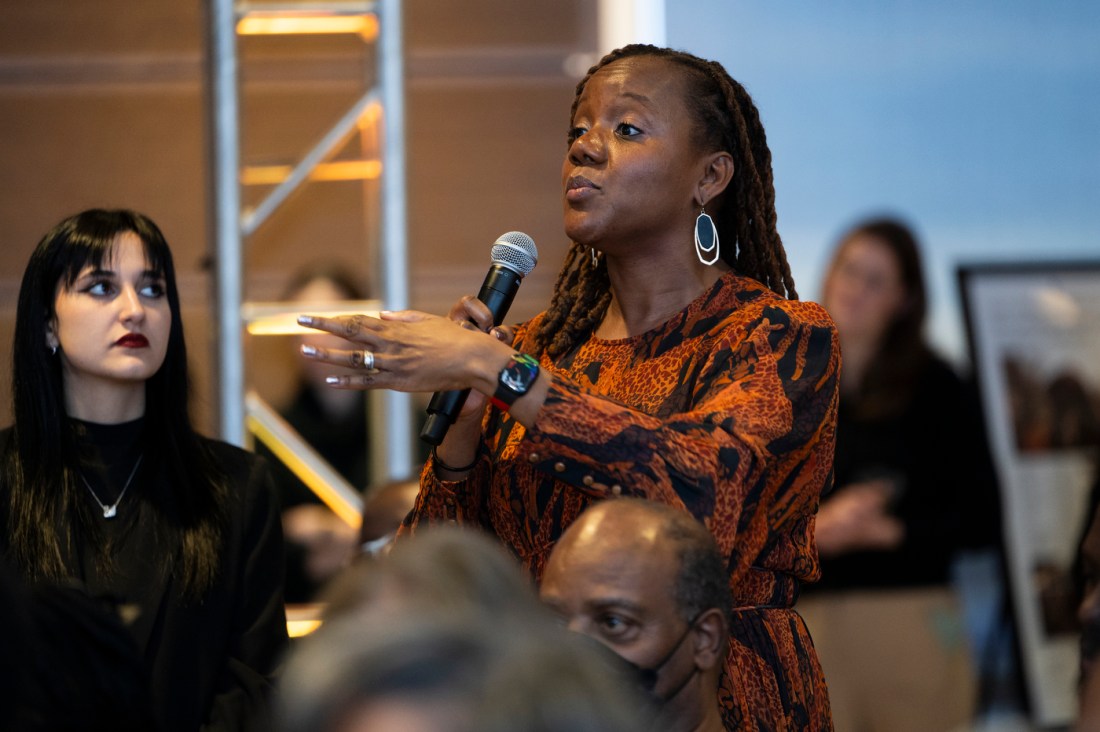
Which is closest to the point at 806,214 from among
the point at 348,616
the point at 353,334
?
the point at 353,334

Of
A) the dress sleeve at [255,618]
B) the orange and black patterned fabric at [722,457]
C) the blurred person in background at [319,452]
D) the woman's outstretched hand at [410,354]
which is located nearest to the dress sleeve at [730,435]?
the orange and black patterned fabric at [722,457]

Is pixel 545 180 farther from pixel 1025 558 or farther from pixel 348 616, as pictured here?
pixel 348 616

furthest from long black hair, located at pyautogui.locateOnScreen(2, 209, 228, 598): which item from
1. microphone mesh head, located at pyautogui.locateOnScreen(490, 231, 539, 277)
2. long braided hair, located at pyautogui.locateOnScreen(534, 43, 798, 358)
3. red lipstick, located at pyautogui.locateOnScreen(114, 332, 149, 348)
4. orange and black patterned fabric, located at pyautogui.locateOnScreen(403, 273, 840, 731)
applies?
microphone mesh head, located at pyautogui.locateOnScreen(490, 231, 539, 277)

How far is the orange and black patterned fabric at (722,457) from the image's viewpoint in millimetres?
2150

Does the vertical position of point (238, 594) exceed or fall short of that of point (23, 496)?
it falls short

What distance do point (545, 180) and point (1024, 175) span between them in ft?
7.06

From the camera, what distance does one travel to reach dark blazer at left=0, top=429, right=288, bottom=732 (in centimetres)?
280

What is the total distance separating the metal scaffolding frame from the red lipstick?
1.36 metres

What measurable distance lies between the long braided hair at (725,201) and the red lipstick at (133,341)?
3.03 feet

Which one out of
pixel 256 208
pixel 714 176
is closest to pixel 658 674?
pixel 714 176

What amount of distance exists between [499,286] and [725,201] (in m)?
0.47

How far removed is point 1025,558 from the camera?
550cm

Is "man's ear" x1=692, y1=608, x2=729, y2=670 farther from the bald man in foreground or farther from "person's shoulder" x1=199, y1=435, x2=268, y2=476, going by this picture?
"person's shoulder" x1=199, y1=435, x2=268, y2=476

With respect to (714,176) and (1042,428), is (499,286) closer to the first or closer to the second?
(714,176)
